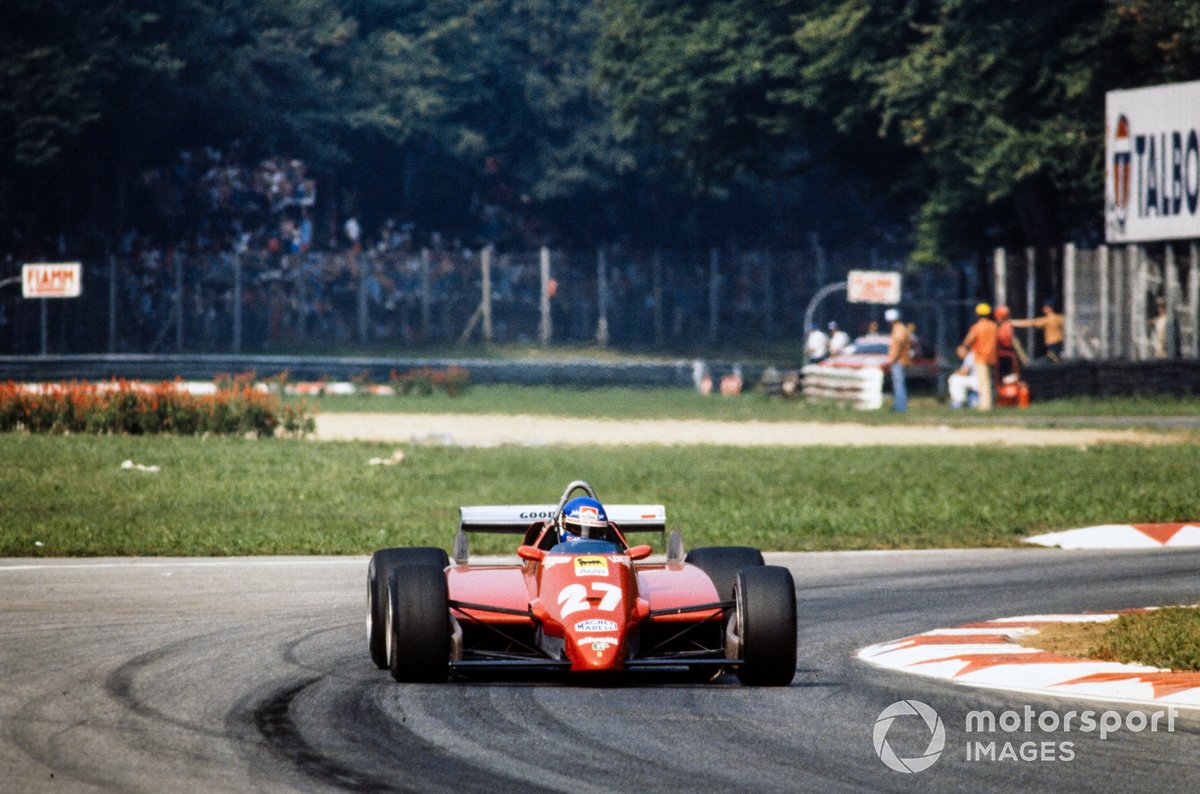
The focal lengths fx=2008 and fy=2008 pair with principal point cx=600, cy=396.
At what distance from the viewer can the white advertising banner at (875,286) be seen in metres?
42.0

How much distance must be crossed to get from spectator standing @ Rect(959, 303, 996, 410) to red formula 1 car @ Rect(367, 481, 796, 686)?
78.0ft

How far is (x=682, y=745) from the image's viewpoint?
8414 mm

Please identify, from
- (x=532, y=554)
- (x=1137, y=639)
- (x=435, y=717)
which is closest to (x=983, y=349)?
(x=1137, y=639)

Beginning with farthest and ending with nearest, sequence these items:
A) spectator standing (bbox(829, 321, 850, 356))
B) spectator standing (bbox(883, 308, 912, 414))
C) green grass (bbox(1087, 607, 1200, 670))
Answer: spectator standing (bbox(829, 321, 850, 356)), spectator standing (bbox(883, 308, 912, 414)), green grass (bbox(1087, 607, 1200, 670))

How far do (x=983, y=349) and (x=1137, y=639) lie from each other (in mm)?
23830

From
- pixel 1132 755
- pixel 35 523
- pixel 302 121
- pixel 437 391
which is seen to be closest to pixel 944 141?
pixel 437 391

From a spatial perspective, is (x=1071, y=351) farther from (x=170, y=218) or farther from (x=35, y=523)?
(x=170, y=218)

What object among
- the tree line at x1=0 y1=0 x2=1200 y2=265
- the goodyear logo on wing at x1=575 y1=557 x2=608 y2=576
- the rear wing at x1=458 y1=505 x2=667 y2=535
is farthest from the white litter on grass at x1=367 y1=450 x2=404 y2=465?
the tree line at x1=0 y1=0 x2=1200 y2=265

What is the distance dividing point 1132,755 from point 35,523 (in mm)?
13072

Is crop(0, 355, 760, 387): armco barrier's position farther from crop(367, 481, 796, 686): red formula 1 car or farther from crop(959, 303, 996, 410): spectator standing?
crop(367, 481, 796, 686): red formula 1 car

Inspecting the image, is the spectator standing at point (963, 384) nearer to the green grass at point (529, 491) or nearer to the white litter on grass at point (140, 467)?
the green grass at point (529, 491)

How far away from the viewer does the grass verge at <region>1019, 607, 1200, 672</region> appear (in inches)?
414

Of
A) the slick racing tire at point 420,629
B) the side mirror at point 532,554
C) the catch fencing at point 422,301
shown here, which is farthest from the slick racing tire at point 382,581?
the catch fencing at point 422,301

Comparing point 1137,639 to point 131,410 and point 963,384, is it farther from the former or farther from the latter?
point 963,384
